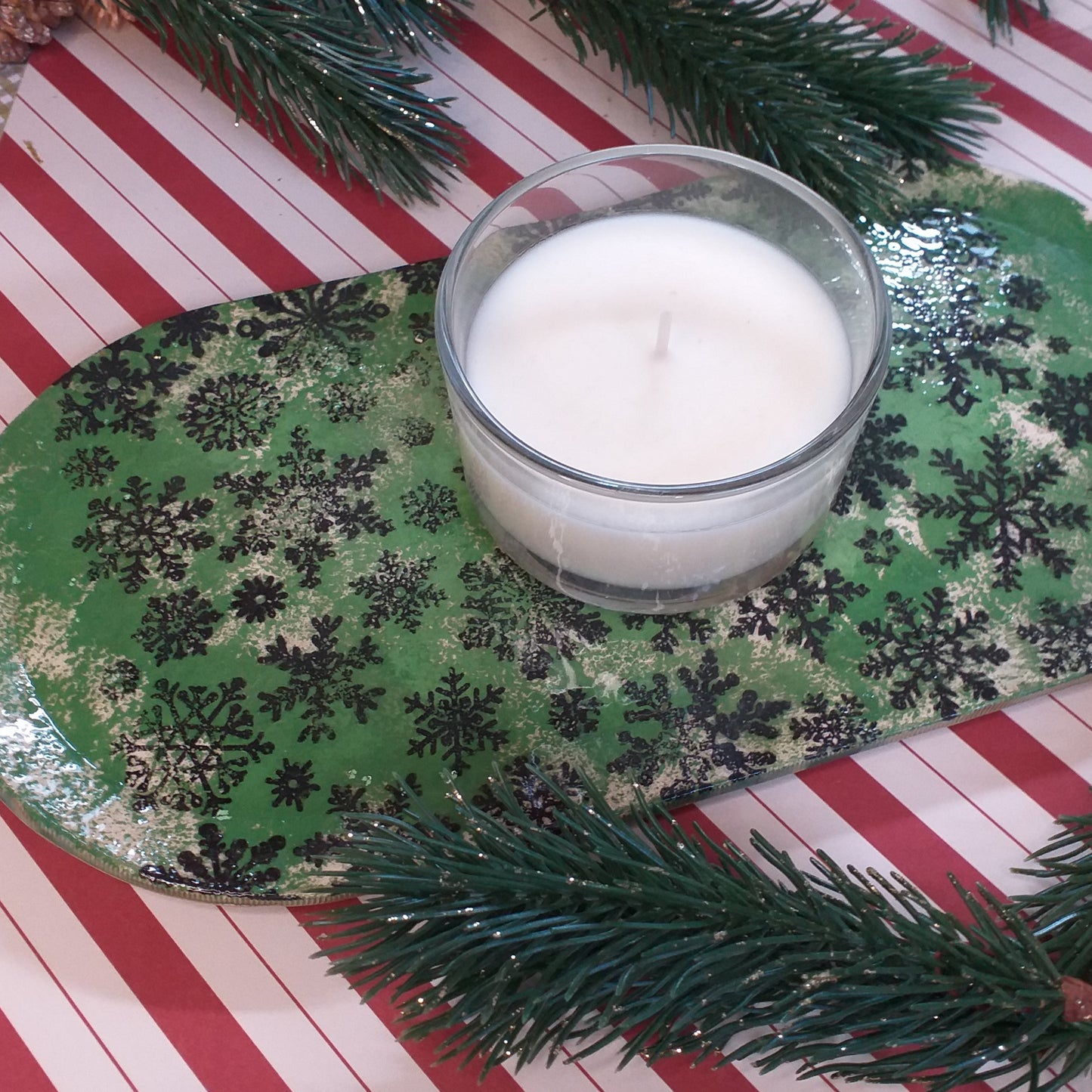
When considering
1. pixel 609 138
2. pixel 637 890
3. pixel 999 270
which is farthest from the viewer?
pixel 609 138

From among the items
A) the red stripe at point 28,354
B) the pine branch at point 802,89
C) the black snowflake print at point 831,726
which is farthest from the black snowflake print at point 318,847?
the pine branch at point 802,89

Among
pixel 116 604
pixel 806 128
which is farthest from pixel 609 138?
pixel 116 604

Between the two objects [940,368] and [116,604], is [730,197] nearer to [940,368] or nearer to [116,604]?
[940,368]

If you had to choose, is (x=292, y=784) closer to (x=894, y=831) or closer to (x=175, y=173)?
(x=894, y=831)

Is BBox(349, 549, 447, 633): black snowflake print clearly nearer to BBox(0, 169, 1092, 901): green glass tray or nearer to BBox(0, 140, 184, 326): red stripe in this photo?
BBox(0, 169, 1092, 901): green glass tray

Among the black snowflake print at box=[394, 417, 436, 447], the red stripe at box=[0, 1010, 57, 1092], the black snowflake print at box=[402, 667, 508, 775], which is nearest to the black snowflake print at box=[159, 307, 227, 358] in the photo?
the black snowflake print at box=[394, 417, 436, 447]

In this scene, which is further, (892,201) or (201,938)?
(892,201)

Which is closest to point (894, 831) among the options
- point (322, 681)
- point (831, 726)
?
point (831, 726)
